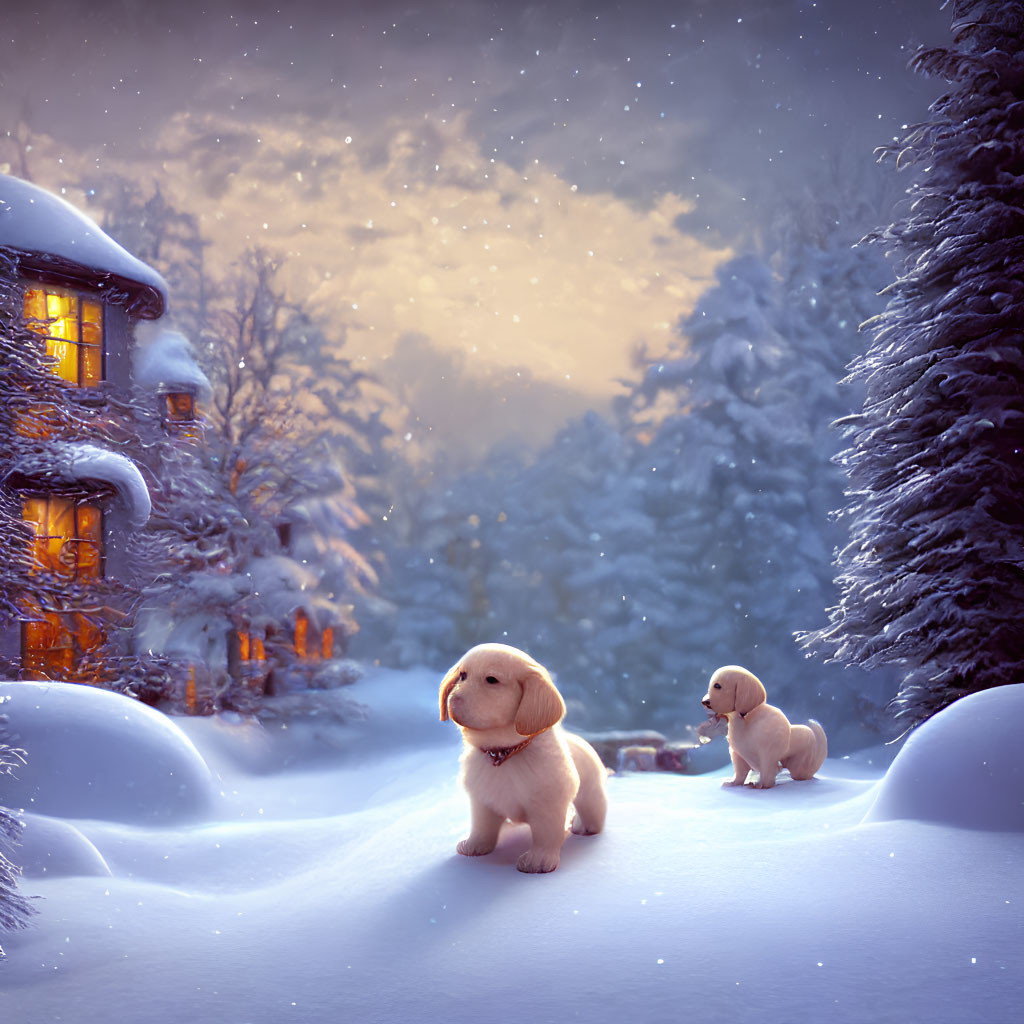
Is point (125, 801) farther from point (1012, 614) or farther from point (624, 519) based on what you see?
point (624, 519)

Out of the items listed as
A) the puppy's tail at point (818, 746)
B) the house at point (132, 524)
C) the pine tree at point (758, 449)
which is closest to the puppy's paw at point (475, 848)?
the puppy's tail at point (818, 746)

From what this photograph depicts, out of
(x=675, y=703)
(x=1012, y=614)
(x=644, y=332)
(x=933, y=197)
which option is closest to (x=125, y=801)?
(x=1012, y=614)

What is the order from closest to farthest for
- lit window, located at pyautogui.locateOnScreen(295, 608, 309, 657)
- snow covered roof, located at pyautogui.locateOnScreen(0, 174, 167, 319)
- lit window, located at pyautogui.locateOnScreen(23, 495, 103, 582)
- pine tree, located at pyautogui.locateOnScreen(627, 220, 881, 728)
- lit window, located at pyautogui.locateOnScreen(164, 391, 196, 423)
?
snow covered roof, located at pyautogui.locateOnScreen(0, 174, 167, 319) → lit window, located at pyautogui.locateOnScreen(23, 495, 103, 582) → lit window, located at pyautogui.locateOnScreen(164, 391, 196, 423) → pine tree, located at pyautogui.locateOnScreen(627, 220, 881, 728) → lit window, located at pyautogui.locateOnScreen(295, 608, 309, 657)

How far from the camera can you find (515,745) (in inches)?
101

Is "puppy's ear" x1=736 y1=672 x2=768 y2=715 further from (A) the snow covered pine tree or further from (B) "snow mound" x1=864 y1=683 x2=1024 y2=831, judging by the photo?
(B) "snow mound" x1=864 y1=683 x2=1024 y2=831

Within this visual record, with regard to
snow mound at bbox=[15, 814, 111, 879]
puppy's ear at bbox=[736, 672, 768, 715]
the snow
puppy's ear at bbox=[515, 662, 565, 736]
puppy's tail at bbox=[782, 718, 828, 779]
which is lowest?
puppy's tail at bbox=[782, 718, 828, 779]

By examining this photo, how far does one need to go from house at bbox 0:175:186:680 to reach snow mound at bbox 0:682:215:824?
51.2 inches

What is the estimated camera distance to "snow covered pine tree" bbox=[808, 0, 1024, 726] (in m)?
4.41

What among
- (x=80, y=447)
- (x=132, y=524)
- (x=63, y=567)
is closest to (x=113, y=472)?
(x=80, y=447)

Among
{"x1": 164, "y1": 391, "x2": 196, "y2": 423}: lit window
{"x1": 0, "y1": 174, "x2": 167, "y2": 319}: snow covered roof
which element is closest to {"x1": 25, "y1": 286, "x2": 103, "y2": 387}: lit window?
{"x1": 0, "y1": 174, "x2": 167, "y2": 319}: snow covered roof

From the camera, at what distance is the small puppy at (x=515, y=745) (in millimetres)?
2496

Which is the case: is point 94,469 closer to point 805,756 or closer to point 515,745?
point 515,745

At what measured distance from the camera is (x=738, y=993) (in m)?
1.68

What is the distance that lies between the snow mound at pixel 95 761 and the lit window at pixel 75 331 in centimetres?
406
